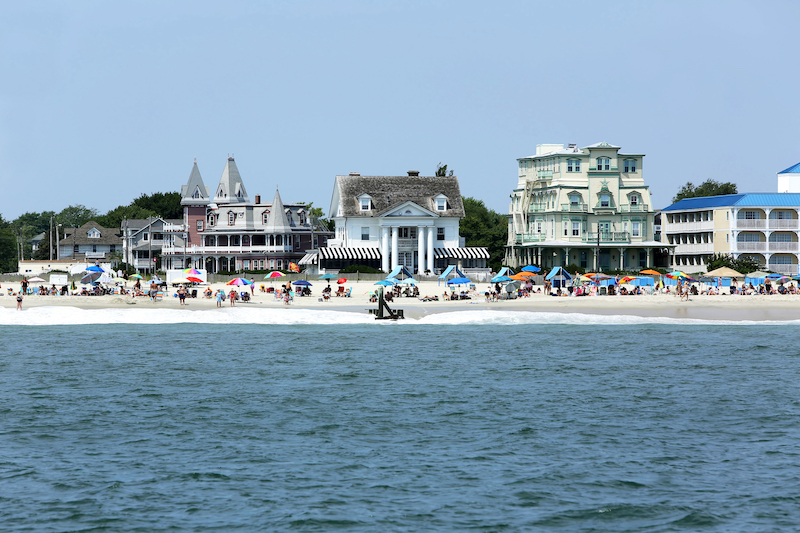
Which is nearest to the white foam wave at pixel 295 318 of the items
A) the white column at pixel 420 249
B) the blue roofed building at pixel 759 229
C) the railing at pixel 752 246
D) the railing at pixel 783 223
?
the white column at pixel 420 249

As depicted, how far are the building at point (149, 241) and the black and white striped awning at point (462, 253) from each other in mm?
28563

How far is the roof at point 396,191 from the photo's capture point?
83250mm

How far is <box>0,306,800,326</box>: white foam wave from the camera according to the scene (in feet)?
158

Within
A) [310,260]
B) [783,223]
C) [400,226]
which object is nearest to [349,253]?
[310,260]

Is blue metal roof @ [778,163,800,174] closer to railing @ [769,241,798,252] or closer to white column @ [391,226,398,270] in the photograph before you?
railing @ [769,241,798,252]

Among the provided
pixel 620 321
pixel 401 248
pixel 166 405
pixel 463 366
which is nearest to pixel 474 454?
pixel 166 405

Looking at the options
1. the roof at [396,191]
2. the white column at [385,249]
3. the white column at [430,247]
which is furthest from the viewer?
the roof at [396,191]

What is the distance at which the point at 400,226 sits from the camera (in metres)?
80.7

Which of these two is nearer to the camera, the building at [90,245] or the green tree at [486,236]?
the green tree at [486,236]

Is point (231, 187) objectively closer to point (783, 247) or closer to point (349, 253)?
point (349, 253)

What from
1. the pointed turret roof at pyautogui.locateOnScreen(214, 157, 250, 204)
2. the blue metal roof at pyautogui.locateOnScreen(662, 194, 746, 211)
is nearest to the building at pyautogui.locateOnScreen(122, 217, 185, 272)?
the pointed turret roof at pyautogui.locateOnScreen(214, 157, 250, 204)

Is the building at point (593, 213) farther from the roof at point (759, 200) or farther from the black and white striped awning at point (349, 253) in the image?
the black and white striped awning at point (349, 253)

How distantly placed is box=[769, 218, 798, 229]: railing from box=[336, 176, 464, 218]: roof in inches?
1171

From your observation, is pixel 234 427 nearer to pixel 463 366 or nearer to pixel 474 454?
pixel 474 454
